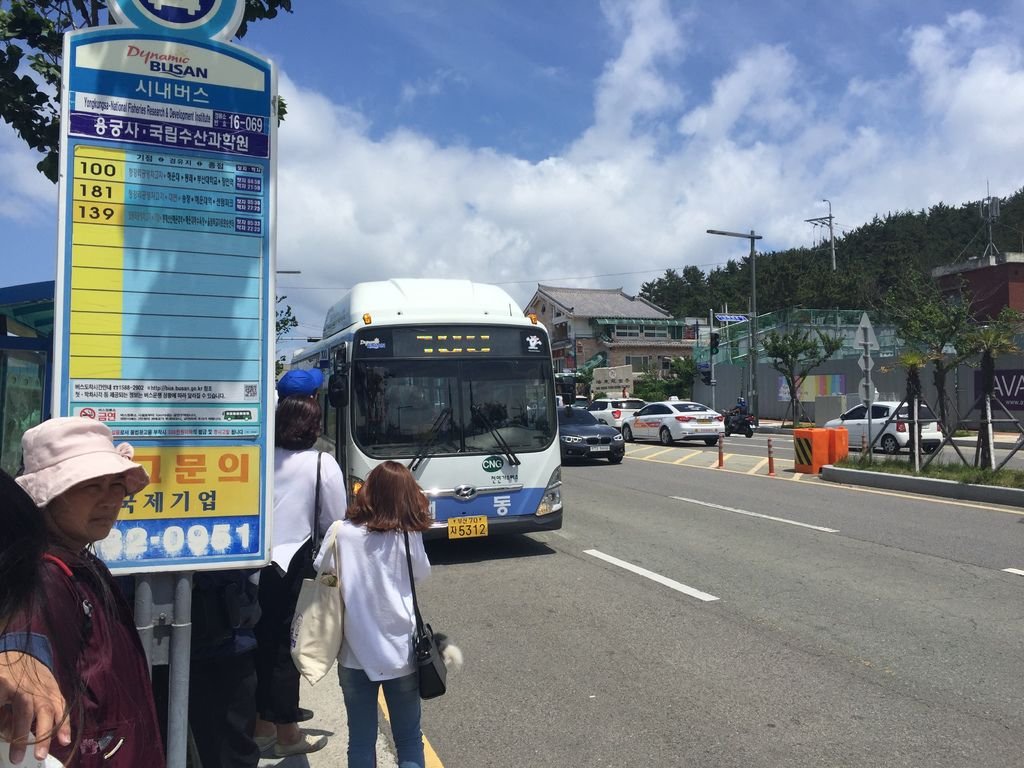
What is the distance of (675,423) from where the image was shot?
27312 mm

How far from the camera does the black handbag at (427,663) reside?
3232 millimetres

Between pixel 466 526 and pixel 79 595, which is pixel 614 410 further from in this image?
pixel 79 595

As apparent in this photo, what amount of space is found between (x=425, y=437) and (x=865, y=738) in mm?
5318

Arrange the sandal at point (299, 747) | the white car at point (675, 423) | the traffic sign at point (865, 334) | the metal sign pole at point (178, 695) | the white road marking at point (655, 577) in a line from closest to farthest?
1. the metal sign pole at point (178, 695)
2. the sandal at point (299, 747)
3. the white road marking at point (655, 577)
4. the traffic sign at point (865, 334)
5. the white car at point (675, 423)

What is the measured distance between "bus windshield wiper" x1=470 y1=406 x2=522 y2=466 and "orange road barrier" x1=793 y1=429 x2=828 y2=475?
10700 millimetres

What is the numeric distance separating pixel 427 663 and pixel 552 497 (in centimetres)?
581

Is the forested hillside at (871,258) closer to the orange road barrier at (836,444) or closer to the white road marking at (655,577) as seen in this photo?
the orange road barrier at (836,444)

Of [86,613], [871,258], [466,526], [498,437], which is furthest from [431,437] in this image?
[871,258]

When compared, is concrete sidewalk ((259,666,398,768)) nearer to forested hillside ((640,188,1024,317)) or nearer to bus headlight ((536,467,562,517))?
bus headlight ((536,467,562,517))

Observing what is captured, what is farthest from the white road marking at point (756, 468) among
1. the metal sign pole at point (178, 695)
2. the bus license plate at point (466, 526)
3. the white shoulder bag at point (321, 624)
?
the metal sign pole at point (178, 695)

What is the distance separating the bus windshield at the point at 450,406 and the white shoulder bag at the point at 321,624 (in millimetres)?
5078

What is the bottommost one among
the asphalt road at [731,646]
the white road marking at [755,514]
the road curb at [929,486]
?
the asphalt road at [731,646]

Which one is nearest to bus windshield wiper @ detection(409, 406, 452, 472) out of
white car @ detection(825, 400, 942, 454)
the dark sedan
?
the dark sedan

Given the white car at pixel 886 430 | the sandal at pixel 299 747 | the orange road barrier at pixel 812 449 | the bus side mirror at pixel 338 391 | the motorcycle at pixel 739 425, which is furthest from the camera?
the motorcycle at pixel 739 425
